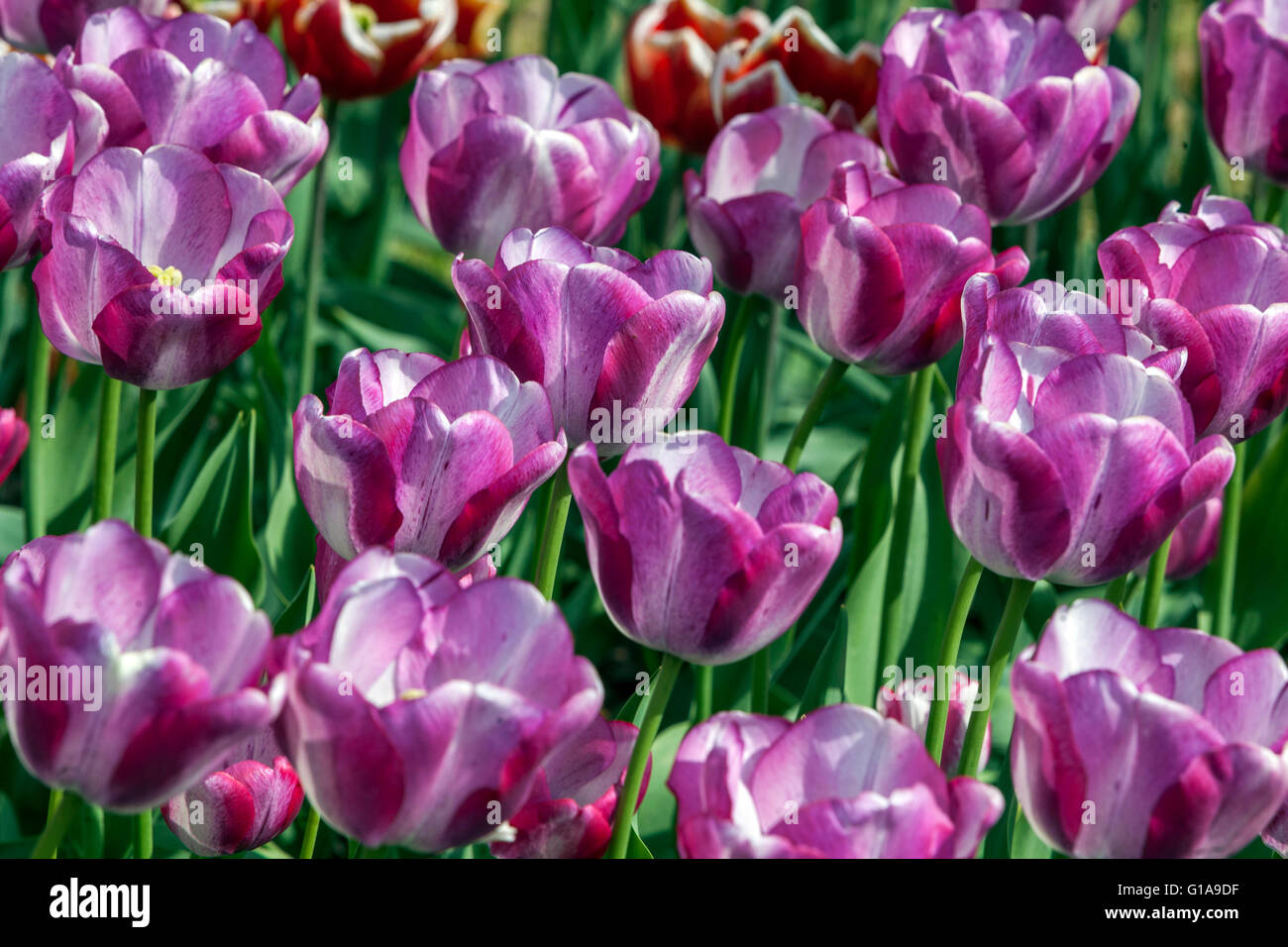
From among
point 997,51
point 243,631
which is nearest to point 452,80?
point 997,51

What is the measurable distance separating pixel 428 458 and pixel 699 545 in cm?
17

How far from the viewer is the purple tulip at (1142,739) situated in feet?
2.33

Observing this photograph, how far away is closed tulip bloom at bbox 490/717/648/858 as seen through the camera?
31.8 inches

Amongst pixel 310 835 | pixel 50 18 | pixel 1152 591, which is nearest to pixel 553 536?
pixel 310 835

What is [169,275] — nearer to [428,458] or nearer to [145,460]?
[145,460]

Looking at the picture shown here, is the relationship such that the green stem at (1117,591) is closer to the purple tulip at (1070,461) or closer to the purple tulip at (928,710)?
the purple tulip at (928,710)

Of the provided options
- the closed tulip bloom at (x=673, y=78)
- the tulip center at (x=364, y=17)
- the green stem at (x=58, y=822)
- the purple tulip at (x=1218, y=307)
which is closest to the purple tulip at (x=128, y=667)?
the green stem at (x=58, y=822)

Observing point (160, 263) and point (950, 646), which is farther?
point (160, 263)

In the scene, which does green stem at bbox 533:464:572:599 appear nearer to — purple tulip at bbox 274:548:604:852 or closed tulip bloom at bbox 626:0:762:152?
purple tulip at bbox 274:548:604:852

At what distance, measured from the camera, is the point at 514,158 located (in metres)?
1.30

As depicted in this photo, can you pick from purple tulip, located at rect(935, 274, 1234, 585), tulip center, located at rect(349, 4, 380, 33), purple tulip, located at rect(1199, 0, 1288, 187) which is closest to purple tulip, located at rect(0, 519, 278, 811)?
purple tulip, located at rect(935, 274, 1234, 585)

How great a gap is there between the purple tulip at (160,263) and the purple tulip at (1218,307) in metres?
0.61

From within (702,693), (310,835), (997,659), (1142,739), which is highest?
(1142,739)

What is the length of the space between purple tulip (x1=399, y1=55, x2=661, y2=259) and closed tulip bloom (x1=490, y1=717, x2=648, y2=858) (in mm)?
609
